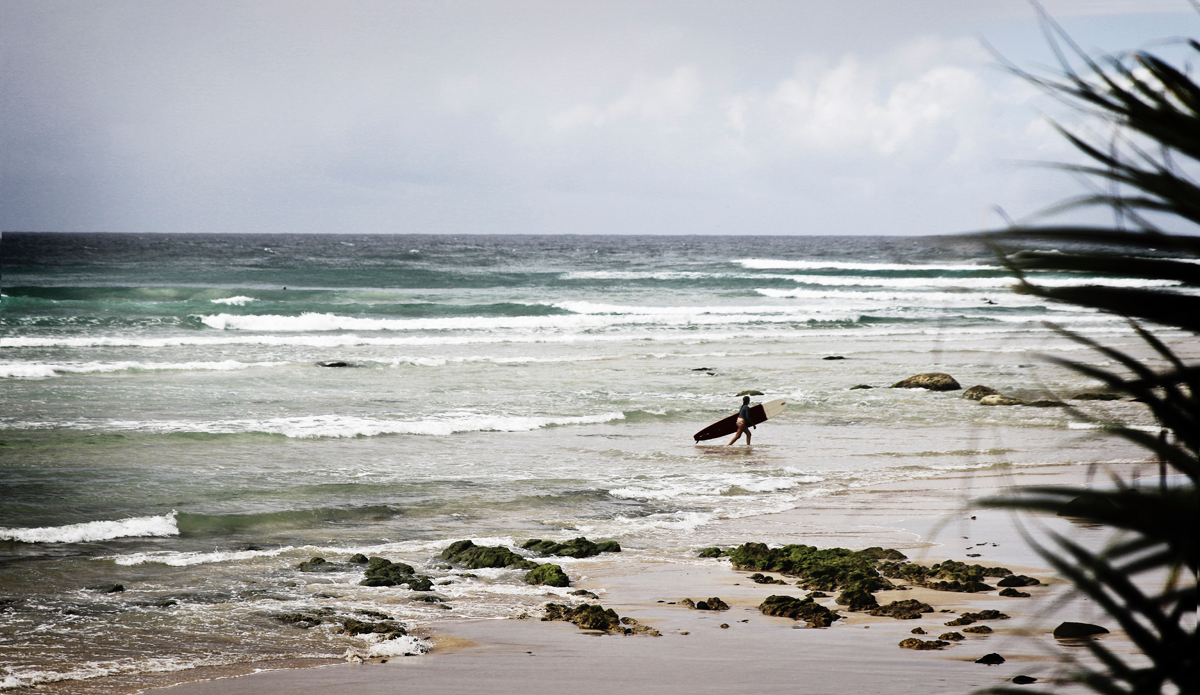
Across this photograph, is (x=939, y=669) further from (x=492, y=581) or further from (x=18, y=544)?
(x=18, y=544)

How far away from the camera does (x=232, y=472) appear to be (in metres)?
11.5

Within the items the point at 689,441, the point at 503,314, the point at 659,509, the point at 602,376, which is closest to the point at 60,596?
the point at 659,509

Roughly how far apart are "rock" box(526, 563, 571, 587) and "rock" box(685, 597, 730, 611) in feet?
3.74

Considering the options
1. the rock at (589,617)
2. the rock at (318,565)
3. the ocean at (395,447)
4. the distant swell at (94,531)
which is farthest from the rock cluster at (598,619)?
the distant swell at (94,531)

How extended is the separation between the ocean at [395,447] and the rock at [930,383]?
3.23ft

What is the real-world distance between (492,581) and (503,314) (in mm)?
29141

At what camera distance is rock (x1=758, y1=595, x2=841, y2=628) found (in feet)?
20.1

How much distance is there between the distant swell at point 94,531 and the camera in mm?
8500

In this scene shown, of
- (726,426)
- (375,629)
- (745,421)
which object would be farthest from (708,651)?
(726,426)

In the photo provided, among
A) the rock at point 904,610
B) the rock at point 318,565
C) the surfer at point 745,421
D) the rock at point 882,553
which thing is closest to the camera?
the rock at point 904,610

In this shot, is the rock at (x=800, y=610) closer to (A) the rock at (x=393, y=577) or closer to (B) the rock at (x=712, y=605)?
(B) the rock at (x=712, y=605)

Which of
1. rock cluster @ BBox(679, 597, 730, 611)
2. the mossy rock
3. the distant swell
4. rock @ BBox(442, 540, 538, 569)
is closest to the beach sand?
rock cluster @ BBox(679, 597, 730, 611)

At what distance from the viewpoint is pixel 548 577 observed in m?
7.22

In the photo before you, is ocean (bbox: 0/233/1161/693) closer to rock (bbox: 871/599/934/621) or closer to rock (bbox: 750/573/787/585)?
rock (bbox: 750/573/787/585)
